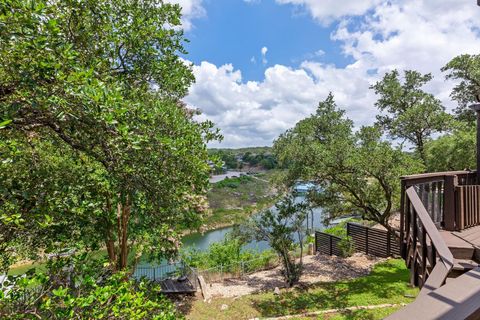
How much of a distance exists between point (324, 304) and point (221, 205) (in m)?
30.2

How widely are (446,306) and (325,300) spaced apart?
7.61 meters

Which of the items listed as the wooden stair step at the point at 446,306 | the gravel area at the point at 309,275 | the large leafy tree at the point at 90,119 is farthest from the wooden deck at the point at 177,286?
the wooden stair step at the point at 446,306

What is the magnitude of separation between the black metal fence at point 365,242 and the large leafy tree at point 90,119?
32.3 ft

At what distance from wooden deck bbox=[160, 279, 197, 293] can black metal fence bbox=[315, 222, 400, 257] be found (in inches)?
267

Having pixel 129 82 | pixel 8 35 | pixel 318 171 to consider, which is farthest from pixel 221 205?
pixel 8 35

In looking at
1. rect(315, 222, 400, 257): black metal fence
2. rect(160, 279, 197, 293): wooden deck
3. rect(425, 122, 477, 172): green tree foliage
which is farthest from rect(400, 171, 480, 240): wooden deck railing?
rect(425, 122, 477, 172): green tree foliage

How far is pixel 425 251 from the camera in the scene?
9.37 feet

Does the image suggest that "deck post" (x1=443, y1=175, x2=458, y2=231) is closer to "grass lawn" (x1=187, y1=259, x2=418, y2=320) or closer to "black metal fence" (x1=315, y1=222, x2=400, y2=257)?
"grass lawn" (x1=187, y1=259, x2=418, y2=320)

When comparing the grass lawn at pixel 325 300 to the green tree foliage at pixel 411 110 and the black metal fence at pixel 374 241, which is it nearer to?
the black metal fence at pixel 374 241

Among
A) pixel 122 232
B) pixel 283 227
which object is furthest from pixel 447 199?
pixel 283 227

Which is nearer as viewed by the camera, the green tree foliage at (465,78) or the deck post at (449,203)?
the deck post at (449,203)

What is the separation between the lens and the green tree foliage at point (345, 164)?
27.5ft

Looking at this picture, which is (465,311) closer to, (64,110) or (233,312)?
(64,110)

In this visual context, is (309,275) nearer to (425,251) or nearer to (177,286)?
(177,286)
